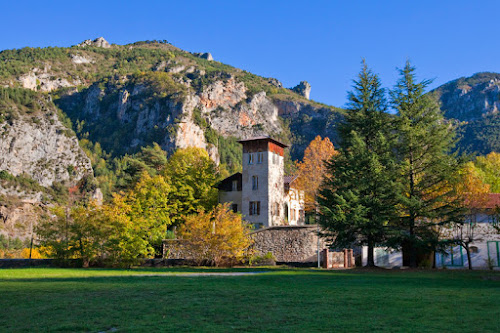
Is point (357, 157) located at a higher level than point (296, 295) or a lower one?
higher

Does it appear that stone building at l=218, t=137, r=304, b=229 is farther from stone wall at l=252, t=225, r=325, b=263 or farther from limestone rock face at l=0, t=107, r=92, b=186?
limestone rock face at l=0, t=107, r=92, b=186

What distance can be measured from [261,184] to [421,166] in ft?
68.4

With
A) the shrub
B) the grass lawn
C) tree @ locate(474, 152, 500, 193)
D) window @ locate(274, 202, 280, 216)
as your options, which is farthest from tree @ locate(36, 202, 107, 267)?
tree @ locate(474, 152, 500, 193)

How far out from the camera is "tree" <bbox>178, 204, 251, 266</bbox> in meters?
37.3

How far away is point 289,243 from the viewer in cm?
4075

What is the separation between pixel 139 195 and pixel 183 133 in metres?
113

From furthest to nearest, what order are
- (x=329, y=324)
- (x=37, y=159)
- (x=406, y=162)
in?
(x=37, y=159), (x=406, y=162), (x=329, y=324)

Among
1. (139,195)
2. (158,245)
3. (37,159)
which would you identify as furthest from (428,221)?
(37,159)

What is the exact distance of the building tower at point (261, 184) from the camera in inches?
1970

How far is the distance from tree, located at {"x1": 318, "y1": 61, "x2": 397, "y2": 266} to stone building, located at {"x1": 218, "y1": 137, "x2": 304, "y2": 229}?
50.9ft

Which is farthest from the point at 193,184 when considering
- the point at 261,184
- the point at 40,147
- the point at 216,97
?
the point at 216,97

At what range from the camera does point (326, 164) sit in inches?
1401

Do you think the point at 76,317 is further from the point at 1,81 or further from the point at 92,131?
the point at 1,81

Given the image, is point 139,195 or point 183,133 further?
point 183,133
